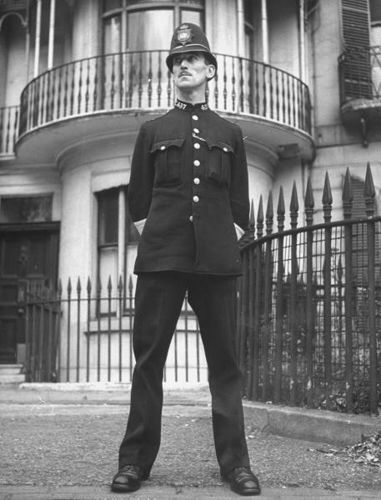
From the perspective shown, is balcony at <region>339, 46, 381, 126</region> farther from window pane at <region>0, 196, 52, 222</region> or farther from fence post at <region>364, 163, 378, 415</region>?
fence post at <region>364, 163, 378, 415</region>

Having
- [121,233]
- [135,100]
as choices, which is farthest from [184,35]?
[135,100]

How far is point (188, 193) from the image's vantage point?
3637 millimetres

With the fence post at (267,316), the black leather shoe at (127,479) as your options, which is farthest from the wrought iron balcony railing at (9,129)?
the black leather shoe at (127,479)

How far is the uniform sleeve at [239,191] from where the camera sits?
3.91 meters

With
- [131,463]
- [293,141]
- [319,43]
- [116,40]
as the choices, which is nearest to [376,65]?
[319,43]

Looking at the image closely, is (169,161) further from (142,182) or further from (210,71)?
(210,71)

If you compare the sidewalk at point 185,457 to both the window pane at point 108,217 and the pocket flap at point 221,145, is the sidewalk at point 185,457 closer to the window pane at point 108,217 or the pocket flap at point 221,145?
the pocket flap at point 221,145

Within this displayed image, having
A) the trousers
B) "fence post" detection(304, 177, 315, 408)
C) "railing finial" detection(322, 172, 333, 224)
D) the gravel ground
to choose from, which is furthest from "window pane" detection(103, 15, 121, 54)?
the trousers

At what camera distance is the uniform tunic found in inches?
140

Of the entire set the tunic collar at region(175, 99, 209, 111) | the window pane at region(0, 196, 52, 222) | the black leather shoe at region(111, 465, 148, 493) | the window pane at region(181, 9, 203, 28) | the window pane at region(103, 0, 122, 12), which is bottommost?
the black leather shoe at region(111, 465, 148, 493)

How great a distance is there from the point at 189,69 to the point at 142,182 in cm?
67

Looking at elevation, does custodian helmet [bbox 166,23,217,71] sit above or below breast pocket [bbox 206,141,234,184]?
above

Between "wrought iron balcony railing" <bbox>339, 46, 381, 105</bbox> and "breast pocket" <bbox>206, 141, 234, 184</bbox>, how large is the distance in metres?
10.2

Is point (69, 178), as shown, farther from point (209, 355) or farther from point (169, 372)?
point (209, 355)
